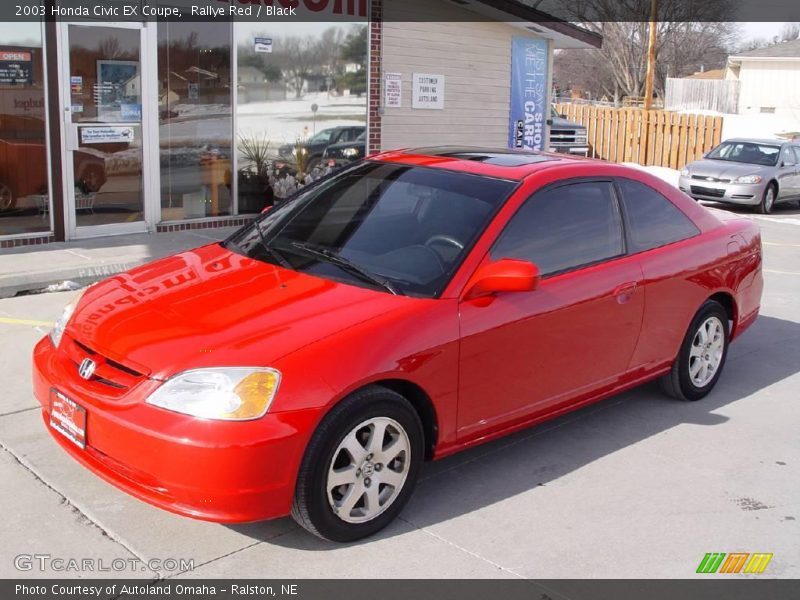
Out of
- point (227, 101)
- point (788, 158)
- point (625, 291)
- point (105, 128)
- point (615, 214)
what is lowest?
point (625, 291)

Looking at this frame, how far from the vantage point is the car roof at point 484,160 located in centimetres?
512

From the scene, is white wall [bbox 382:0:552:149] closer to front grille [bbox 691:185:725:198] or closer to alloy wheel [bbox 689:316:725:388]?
front grille [bbox 691:185:725:198]

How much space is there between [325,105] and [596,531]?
9434 mm

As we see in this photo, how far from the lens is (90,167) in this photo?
1040cm

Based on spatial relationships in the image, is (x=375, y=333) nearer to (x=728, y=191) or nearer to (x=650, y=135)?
(x=728, y=191)

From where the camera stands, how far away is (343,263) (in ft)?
15.4

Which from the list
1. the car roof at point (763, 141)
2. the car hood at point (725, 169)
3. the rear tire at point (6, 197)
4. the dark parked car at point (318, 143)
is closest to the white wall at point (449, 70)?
the dark parked car at point (318, 143)

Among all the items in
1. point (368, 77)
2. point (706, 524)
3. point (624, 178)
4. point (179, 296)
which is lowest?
point (706, 524)

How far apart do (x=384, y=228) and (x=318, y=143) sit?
825 centimetres

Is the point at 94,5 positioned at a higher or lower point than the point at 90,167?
higher

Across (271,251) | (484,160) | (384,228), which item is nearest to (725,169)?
(484,160)

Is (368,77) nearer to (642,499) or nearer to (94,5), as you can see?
(94,5)

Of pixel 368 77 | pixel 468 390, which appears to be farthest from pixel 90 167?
pixel 468 390

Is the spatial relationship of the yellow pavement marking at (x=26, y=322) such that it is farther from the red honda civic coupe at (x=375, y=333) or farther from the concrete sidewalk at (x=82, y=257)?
the red honda civic coupe at (x=375, y=333)
